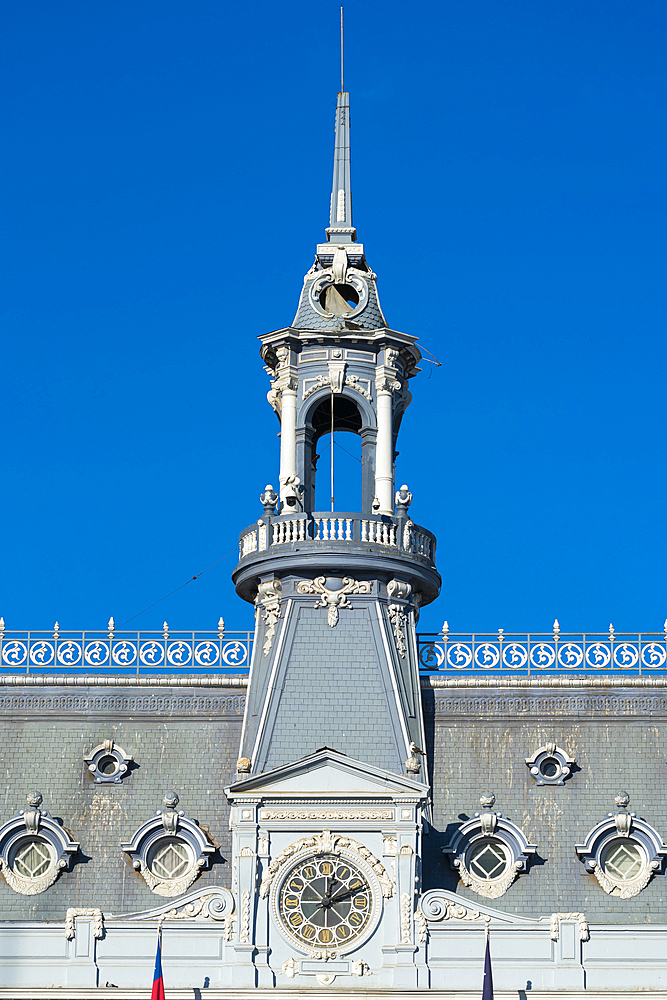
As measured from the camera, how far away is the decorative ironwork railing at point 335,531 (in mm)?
56719

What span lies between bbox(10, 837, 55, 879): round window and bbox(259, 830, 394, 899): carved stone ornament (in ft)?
23.5

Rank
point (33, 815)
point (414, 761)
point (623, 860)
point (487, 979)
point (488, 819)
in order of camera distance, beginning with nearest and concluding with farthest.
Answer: point (487, 979)
point (414, 761)
point (488, 819)
point (623, 860)
point (33, 815)

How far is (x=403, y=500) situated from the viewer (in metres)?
57.7

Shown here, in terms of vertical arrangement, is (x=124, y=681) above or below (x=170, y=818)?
above

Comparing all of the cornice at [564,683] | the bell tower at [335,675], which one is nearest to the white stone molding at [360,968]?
the bell tower at [335,675]

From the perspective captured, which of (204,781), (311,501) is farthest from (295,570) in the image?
(204,781)

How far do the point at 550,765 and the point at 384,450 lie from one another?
37.0 ft

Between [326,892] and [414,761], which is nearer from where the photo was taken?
[326,892]

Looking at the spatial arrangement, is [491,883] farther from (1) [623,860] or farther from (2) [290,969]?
(2) [290,969]

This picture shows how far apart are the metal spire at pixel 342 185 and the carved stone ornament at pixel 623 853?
69.7 ft

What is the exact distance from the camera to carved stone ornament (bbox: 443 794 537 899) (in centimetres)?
5372

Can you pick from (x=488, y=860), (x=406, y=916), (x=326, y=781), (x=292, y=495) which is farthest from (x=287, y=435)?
(x=406, y=916)

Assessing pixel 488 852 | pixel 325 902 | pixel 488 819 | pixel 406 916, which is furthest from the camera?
pixel 488 852

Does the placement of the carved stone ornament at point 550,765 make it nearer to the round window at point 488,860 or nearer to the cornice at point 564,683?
the cornice at point 564,683
